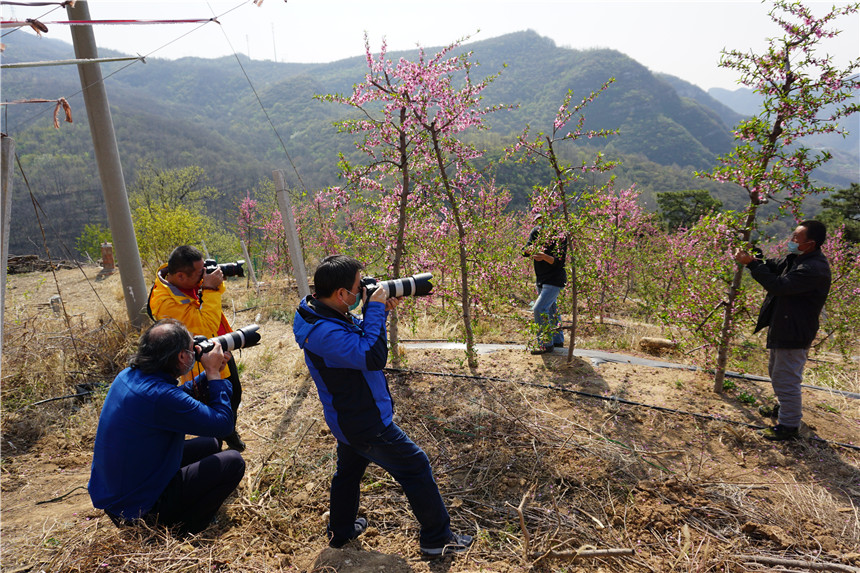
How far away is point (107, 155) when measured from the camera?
493cm

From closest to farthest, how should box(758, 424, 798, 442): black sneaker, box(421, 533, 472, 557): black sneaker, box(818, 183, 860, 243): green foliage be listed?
box(421, 533, 472, 557): black sneaker → box(758, 424, 798, 442): black sneaker → box(818, 183, 860, 243): green foliage

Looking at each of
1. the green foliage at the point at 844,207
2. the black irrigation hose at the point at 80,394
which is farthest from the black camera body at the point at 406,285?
the green foliage at the point at 844,207

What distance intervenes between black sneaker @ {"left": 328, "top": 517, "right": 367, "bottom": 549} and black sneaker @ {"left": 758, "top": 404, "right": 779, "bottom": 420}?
3.35 meters

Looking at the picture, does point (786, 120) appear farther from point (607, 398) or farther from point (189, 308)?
point (189, 308)

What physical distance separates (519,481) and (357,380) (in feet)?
4.74

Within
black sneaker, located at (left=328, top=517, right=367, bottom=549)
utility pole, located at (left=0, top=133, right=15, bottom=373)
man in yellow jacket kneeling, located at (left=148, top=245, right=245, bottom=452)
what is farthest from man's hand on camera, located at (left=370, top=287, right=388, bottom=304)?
utility pole, located at (left=0, top=133, right=15, bottom=373)

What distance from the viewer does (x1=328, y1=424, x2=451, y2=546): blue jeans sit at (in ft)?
7.06

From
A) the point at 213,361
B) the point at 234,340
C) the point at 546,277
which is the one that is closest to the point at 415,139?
the point at 546,277

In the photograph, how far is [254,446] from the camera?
11.4ft

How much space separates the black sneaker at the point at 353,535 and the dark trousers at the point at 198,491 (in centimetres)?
67

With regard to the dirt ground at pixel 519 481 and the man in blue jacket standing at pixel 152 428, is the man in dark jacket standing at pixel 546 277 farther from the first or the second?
the man in blue jacket standing at pixel 152 428

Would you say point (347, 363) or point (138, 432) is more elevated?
point (347, 363)

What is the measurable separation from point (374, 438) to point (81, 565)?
4.38 ft

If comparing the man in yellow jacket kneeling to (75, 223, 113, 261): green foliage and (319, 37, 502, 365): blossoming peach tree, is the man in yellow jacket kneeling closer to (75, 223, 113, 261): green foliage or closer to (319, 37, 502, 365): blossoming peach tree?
(319, 37, 502, 365): blossoming peach tree
